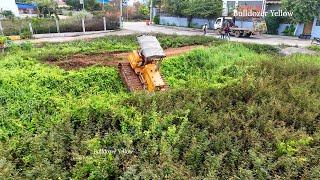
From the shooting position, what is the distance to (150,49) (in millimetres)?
9016

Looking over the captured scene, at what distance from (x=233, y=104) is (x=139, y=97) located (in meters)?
2.48

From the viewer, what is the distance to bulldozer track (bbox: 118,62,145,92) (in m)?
9.26

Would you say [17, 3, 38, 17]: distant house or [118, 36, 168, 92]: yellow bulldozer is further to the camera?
[17, 3, 38, 17]: distant house

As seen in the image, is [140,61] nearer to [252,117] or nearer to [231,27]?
[252,117]

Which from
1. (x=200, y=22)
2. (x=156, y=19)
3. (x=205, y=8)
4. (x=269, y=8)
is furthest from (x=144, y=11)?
(x=269, y=8)

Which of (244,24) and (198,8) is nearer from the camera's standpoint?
(244,24)

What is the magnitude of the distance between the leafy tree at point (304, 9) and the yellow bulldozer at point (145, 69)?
18574mm

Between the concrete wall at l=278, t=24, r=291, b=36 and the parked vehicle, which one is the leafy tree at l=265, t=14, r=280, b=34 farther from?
the parked vehicle

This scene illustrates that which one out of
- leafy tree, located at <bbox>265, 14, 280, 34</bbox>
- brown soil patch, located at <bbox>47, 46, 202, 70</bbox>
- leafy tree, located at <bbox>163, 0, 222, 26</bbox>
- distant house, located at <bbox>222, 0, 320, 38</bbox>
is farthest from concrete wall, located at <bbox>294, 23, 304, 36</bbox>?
brown soil patch, located at <bbox>47, 46, 202, 70</bbox>

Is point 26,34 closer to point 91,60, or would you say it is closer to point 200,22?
point 91,60

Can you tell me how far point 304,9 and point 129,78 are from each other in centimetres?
1964

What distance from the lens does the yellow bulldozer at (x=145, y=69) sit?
882 centimetres

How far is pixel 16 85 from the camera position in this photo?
27.1 feet

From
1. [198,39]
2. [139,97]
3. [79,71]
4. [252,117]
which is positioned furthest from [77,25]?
[252,117]
